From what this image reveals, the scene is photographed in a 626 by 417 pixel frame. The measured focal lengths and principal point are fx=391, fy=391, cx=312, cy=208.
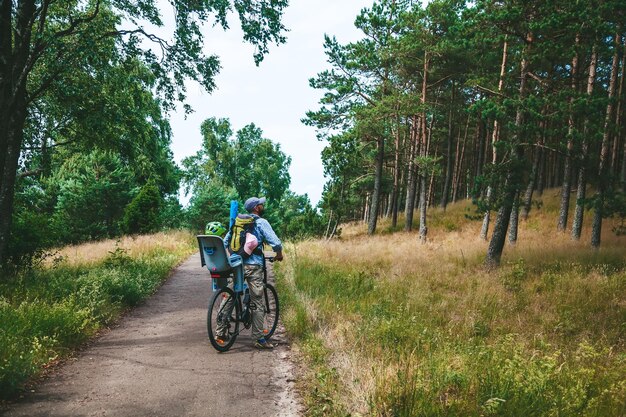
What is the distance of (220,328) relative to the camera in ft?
19.0

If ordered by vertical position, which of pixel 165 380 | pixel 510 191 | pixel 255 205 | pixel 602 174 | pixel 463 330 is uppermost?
pixel 602 174

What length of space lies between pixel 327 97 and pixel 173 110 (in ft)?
46.4

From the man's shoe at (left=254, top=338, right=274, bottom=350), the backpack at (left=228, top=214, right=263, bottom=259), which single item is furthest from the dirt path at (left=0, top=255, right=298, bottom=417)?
the backpack at (left=228, top=214, right=263, bottom=259)

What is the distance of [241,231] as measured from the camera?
5.89 meters

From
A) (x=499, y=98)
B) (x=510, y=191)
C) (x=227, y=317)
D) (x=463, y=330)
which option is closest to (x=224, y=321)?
(x=227, y=317)

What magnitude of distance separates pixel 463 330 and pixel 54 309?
650 cm

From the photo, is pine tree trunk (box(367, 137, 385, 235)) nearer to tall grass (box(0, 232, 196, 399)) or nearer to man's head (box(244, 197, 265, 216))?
tall grass (box(0, 232, 196, 399))

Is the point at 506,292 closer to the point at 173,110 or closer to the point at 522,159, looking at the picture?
the point at 522,159

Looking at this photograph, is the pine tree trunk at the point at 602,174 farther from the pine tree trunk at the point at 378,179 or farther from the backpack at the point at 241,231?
the pine tree trunk at the point at 378,179

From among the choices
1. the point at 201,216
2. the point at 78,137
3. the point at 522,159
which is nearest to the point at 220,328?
the point at 78,137

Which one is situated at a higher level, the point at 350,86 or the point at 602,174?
the point at 350,86

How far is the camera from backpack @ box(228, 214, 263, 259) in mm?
5871

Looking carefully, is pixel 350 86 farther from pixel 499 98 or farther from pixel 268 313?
pixel 268 313

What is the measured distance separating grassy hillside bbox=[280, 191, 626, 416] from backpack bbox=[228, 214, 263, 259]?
170 cm
